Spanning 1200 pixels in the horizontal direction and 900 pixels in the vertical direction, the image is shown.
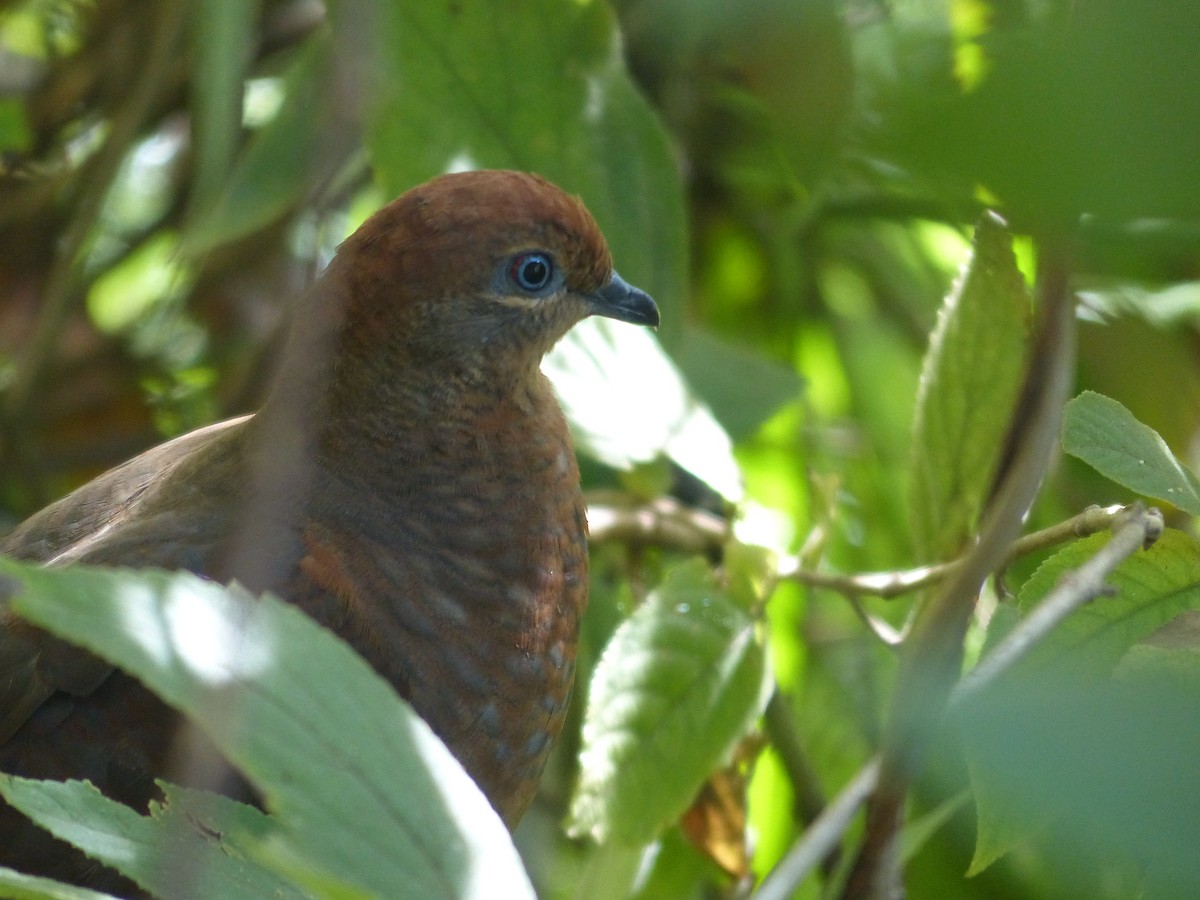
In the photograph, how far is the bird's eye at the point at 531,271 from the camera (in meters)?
1.55

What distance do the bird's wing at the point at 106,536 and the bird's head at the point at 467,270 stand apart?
21 centimetres

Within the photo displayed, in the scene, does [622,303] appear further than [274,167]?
No

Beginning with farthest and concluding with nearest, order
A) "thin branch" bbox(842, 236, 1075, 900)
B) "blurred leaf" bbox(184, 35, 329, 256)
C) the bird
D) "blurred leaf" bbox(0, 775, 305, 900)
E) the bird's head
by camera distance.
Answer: "blurred leaf" bbox(184, 35, 329, 256), the bird's head, the bird, "thin branch" bbox(842, 236, 1075, 900), "blurred leaf" bbox(0, 775, 305, 900)

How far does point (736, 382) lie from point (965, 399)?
0.58 meters

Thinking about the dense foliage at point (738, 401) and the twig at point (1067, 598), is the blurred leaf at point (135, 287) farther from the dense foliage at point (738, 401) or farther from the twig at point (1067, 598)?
the twig at point (1067, 598)

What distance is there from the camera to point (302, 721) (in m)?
0.70

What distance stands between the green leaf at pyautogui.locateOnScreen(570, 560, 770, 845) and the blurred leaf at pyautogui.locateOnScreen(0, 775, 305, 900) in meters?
0.58

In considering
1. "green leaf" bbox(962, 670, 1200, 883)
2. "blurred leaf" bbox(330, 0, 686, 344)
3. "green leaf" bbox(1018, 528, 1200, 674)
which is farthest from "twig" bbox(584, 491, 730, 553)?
"green leaf" bbox(962, 670, 1200, 883)

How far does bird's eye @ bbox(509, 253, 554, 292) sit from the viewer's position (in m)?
1.55

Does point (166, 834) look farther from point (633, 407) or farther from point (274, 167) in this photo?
point (274, 167)

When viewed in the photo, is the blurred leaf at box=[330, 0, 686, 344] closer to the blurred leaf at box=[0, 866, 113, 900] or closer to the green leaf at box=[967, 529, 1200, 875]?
the green leaf at box=[967, 529, 1200, 875]

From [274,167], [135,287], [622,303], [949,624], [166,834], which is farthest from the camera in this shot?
[135,287]

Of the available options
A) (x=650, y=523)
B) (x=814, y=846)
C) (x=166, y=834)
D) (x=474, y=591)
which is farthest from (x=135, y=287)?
(x=814, y=846)

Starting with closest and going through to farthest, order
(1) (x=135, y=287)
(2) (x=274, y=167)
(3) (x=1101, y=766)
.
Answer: (3) (x=1101, y=766)
(2) (x=274, y=167)
(1) (x=135, y=287)
